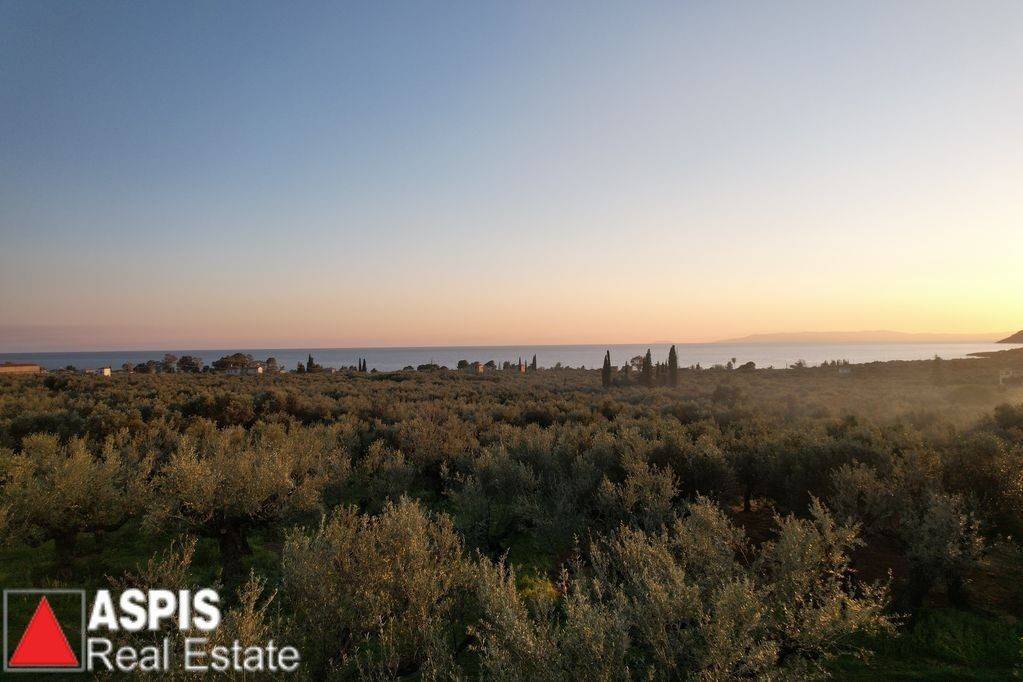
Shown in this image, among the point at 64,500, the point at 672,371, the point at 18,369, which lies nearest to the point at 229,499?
the point at 64,500

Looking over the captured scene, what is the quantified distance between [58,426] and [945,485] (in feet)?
80.1

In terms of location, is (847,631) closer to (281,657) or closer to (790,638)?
(790,638)

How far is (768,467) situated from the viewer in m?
11.5

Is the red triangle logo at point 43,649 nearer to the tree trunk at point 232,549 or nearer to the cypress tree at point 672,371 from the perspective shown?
the tree trunk at point 232,549

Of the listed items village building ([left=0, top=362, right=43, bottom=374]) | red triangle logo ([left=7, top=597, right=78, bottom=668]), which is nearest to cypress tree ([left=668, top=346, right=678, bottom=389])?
red triangle logo ([left=7, top=597, right=78, bottom=668])

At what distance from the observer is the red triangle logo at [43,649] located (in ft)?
19.4

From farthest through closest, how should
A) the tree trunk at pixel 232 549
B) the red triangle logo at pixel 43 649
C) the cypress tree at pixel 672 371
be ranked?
the cypress tree at pixel 672 371 → the tree trunk at pixel 232 549 → the red triangle logo at pixel 43 649

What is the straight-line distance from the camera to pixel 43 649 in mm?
6117

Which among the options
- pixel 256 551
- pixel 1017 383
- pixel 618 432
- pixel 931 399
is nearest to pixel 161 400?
pixel 256 551

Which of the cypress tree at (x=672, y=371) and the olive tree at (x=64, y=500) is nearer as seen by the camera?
the olive tree at (x=64, y=500)

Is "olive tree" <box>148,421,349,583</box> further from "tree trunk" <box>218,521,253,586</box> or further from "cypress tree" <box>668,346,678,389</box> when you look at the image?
"cypress tree" <box>668,346,678,389</box>

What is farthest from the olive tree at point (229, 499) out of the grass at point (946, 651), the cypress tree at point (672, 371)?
the cypress tree at point (672, 371)

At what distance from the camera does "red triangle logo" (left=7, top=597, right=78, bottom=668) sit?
233 inches

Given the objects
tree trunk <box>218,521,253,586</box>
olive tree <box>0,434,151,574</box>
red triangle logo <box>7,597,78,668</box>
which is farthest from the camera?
tree trunk <box>218,521,253,586</box>
